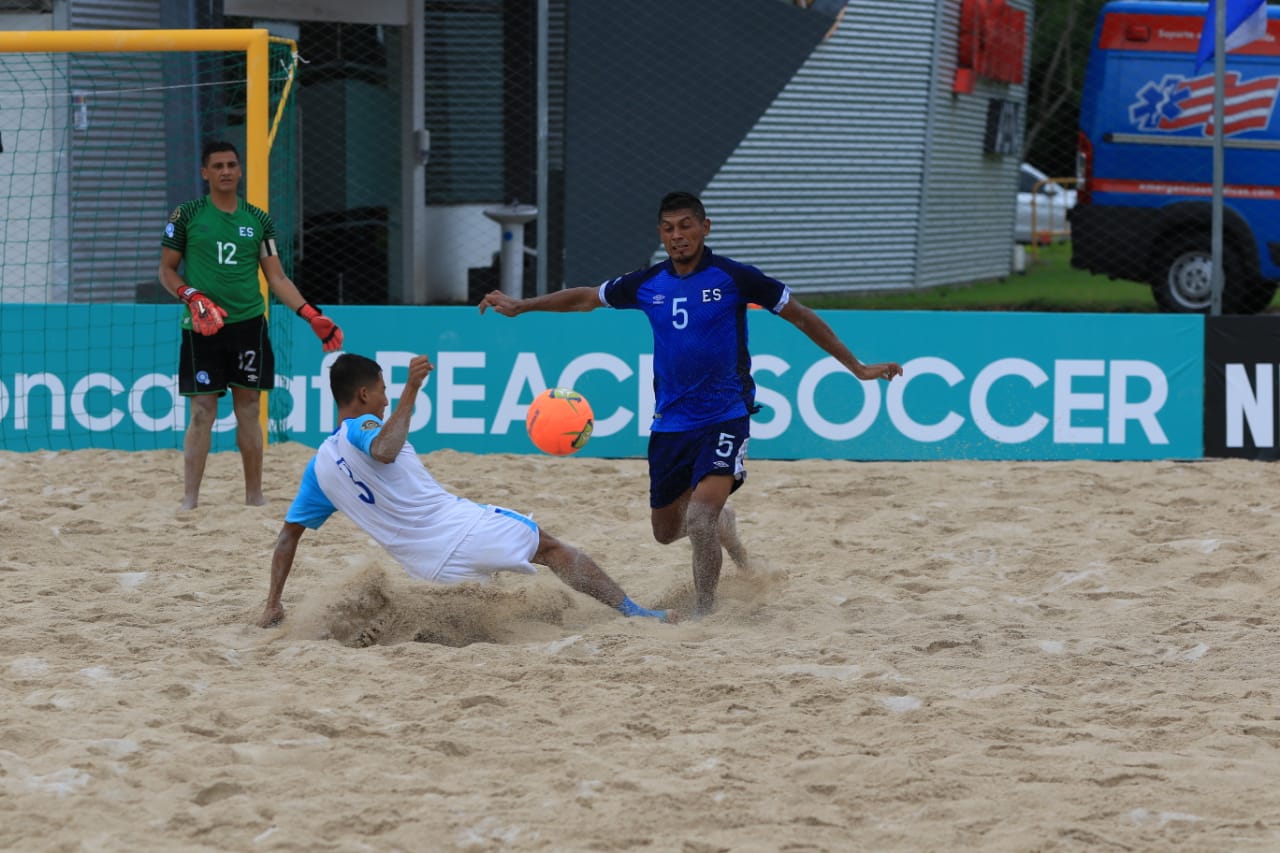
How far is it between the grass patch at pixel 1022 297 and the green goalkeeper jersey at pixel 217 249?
856 cm

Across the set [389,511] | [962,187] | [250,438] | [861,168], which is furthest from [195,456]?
[962,187]

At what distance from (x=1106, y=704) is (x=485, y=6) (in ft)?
39.2

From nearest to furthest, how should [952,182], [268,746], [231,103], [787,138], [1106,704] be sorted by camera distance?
[268,746], [1106,704], [231,103], [787,138], [952,182]

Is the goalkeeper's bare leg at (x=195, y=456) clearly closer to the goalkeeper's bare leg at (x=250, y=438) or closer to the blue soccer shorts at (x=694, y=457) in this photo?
the goalkeeper's bare leg at (x=250, y=438)

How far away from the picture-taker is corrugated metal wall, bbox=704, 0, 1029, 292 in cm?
1841

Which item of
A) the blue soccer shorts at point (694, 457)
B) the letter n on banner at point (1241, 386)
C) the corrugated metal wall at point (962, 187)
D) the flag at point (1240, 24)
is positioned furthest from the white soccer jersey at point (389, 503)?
the corrugated metal wall at point (962, 187)

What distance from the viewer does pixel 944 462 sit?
9648 mm

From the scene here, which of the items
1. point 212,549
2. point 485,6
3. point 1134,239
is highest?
point 485,6

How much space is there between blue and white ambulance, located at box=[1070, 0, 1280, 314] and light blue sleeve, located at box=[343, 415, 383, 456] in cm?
1178

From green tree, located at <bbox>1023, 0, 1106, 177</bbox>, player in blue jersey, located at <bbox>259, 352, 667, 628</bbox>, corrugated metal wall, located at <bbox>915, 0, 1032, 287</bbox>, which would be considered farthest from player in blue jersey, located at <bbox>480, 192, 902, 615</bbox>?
green tree, located at <bbox>1023, 0, 1106, 177</bbox>

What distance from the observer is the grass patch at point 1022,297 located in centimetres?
1781

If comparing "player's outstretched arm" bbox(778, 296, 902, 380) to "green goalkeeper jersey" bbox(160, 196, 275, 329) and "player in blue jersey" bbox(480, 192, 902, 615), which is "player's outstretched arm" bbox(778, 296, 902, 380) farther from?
"green goalkeeper jersey" bbox(160, 196, 275, 329)

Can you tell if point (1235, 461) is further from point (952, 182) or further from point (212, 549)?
point (952, 182)

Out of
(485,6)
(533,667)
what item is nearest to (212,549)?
(533,667)
